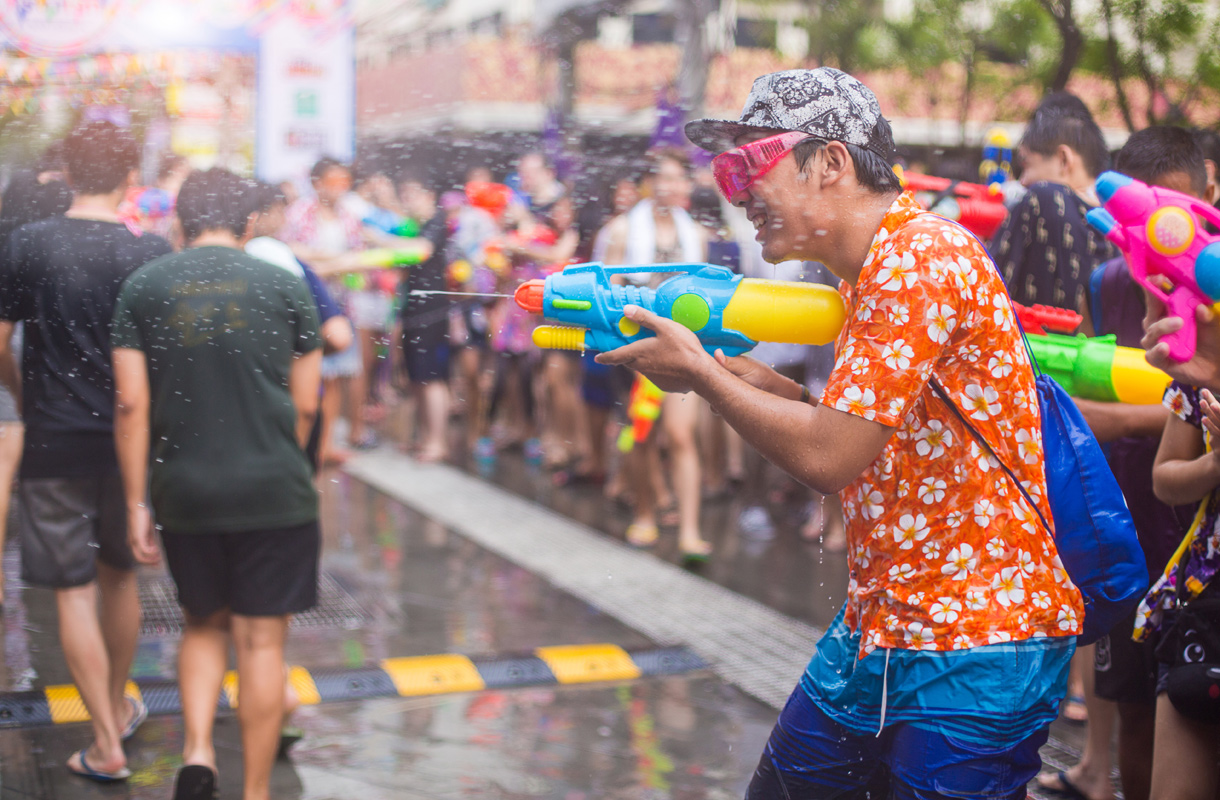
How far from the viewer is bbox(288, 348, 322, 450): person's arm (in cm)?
356

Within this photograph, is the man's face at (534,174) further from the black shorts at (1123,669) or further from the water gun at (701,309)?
the water gun at (701,309)

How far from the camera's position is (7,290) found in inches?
147

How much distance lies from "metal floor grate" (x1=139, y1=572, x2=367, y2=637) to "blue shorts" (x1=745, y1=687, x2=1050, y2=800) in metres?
3.08

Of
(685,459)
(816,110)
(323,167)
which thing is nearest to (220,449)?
(816,110)

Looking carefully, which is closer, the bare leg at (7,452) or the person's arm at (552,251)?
the bare leg at (7,452)

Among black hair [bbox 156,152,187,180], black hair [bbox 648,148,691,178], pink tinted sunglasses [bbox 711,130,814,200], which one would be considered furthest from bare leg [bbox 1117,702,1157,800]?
black hair [bbox 156,152,187,180]

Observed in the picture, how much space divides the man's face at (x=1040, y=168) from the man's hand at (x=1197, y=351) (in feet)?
7.28

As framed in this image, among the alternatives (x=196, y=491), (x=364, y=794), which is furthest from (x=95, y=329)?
(x=364, y=794)

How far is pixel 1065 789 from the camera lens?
12.5 ft

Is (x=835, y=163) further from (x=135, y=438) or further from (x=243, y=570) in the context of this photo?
(x=135, y=438)

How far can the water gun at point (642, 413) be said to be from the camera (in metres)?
6.80

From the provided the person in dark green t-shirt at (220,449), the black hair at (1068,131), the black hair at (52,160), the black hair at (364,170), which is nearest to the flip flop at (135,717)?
the person in dark green t-shirt at (220,449)

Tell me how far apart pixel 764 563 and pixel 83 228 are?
12.9 feet

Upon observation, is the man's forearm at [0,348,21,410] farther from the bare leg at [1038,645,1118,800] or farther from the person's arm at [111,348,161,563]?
the bare leg at [1038,645,1118,800]
